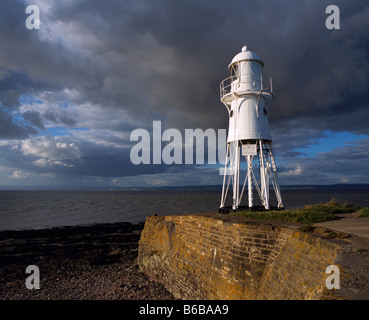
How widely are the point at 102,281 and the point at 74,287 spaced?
5.28 feet

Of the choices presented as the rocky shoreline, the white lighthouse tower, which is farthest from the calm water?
the white lighthouse tower

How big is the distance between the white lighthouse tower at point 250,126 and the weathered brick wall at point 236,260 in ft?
17.1

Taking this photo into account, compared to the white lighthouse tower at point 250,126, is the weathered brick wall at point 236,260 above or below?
below

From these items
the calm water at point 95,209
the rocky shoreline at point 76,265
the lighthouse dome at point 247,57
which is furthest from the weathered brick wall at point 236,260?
the calm water at point 95,209

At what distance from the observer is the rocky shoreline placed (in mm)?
12766

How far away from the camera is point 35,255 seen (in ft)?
65.2

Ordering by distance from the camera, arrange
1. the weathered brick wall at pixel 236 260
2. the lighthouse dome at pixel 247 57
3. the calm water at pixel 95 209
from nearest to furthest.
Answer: the weathered brick wall at pixel 236 260
the lighthouse dome at pixel 247 57
the calm water at pixel 95 209

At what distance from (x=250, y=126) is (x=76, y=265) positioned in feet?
55.8

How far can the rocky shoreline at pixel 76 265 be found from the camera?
41.9 ft

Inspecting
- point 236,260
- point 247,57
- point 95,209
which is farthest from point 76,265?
point 95,209

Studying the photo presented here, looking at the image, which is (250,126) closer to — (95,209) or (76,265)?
(76,265)

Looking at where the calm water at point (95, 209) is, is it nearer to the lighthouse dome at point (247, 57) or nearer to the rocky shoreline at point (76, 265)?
the rocky shoreline at point (76, 265)

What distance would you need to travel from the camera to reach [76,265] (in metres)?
17.5
